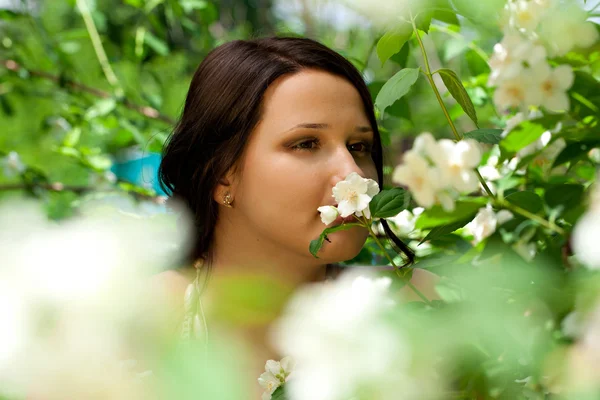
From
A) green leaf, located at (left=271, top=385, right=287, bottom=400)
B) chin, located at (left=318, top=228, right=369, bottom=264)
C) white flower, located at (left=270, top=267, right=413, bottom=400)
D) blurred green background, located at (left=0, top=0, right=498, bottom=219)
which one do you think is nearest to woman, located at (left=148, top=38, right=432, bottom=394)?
chin, located at (left=318, top=228, right=369, bottom=264)

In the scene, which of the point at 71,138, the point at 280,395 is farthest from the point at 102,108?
the point at 280,395

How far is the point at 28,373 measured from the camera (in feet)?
0.95

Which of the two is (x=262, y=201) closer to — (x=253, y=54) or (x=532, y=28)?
(x=253, y=54)

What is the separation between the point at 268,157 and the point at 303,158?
0.09 m

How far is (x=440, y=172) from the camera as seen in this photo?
48 centimetres

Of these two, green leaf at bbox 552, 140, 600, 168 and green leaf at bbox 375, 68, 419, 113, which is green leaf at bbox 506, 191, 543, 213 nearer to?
green leaf at bbox 552, 140, 600, 168

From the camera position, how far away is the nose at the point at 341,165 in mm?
1176

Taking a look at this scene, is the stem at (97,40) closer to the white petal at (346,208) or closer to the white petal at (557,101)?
the white petal at (346,208)

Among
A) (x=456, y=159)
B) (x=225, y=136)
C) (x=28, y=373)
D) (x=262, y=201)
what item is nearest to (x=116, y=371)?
(x=28, y=373)

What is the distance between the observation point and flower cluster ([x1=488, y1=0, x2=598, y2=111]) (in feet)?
1.55

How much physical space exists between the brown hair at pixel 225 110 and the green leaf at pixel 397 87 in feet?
1.90

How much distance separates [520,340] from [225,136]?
108 cm

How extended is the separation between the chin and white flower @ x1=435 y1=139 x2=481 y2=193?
709 mm

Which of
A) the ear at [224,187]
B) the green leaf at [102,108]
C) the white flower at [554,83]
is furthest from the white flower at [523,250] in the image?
the green leaf at [102,108]
